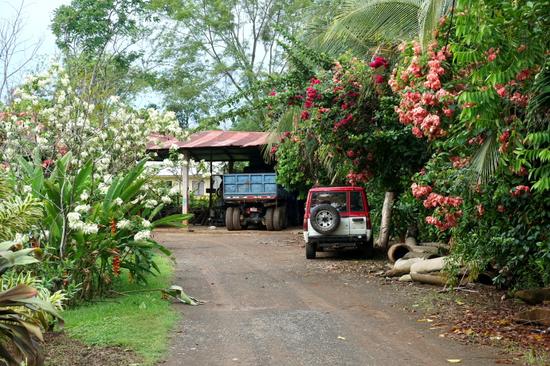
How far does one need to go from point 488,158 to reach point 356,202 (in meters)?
8.41

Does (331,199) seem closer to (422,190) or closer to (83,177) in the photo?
(422,190)

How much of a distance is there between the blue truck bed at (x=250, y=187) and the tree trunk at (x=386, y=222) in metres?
9.30

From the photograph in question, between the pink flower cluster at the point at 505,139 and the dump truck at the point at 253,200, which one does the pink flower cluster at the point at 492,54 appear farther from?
the dump truck at the point at 253,200

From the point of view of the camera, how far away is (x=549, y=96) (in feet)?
23.0

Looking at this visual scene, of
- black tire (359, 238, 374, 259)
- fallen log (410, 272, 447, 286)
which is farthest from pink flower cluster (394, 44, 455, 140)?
black tire (359, 238, 374, 259)

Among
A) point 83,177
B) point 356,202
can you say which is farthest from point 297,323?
point 356,202

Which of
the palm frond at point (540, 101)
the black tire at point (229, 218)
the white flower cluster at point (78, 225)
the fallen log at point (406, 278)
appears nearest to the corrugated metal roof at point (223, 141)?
the black tire at point (229, 218)

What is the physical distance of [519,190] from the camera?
863cm

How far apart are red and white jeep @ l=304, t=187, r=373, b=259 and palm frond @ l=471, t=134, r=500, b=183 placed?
779 centimetres

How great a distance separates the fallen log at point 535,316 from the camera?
8096 mm

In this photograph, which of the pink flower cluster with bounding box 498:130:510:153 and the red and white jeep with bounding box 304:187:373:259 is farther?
the red and white jeep with bounding box 304:187:373:259

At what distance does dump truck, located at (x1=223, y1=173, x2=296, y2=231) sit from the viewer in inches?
1040

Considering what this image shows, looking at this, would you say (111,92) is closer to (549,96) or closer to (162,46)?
(549,96)

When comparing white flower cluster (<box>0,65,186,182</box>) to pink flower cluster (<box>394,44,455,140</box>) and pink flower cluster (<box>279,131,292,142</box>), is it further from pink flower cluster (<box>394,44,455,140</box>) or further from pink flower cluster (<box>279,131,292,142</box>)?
pink flower cluster (<box>279,131,292,142</box>)
